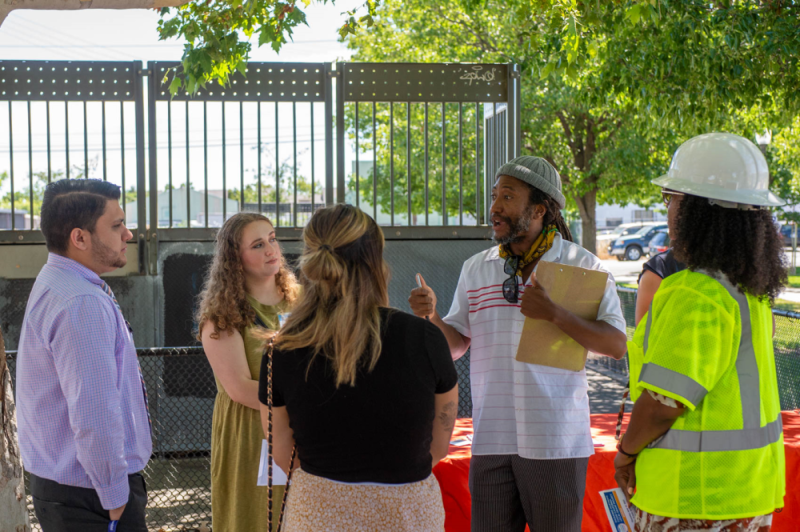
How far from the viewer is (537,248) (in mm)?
3061

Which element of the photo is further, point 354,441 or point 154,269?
point 154,269

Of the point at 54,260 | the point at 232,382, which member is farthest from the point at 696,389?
the point at 54,260

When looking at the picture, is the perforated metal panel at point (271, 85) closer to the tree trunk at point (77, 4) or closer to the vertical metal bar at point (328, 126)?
the vertical metal bar at point (328, 126)

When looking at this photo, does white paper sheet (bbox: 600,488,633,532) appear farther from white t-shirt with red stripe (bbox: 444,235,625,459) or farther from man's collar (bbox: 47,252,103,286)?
man's collar (bbox: 47,252,103,286)

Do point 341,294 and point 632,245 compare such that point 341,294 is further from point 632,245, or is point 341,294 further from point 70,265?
point 632,245

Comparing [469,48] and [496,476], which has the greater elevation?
[469,48]

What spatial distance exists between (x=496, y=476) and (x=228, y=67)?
385 cm

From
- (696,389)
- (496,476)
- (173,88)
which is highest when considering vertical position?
(173,88)

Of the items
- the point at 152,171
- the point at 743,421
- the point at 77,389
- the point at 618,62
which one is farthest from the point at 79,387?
the point at 618,62

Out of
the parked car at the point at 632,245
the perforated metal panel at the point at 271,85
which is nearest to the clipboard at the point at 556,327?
the perforated metal panel at the point at 271,85

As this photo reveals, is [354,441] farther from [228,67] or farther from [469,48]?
[469,48]

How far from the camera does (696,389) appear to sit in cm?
205

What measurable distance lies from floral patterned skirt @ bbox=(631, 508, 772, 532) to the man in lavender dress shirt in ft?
5.68

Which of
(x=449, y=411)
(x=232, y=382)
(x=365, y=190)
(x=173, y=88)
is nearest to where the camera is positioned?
(x=449, y=411)
